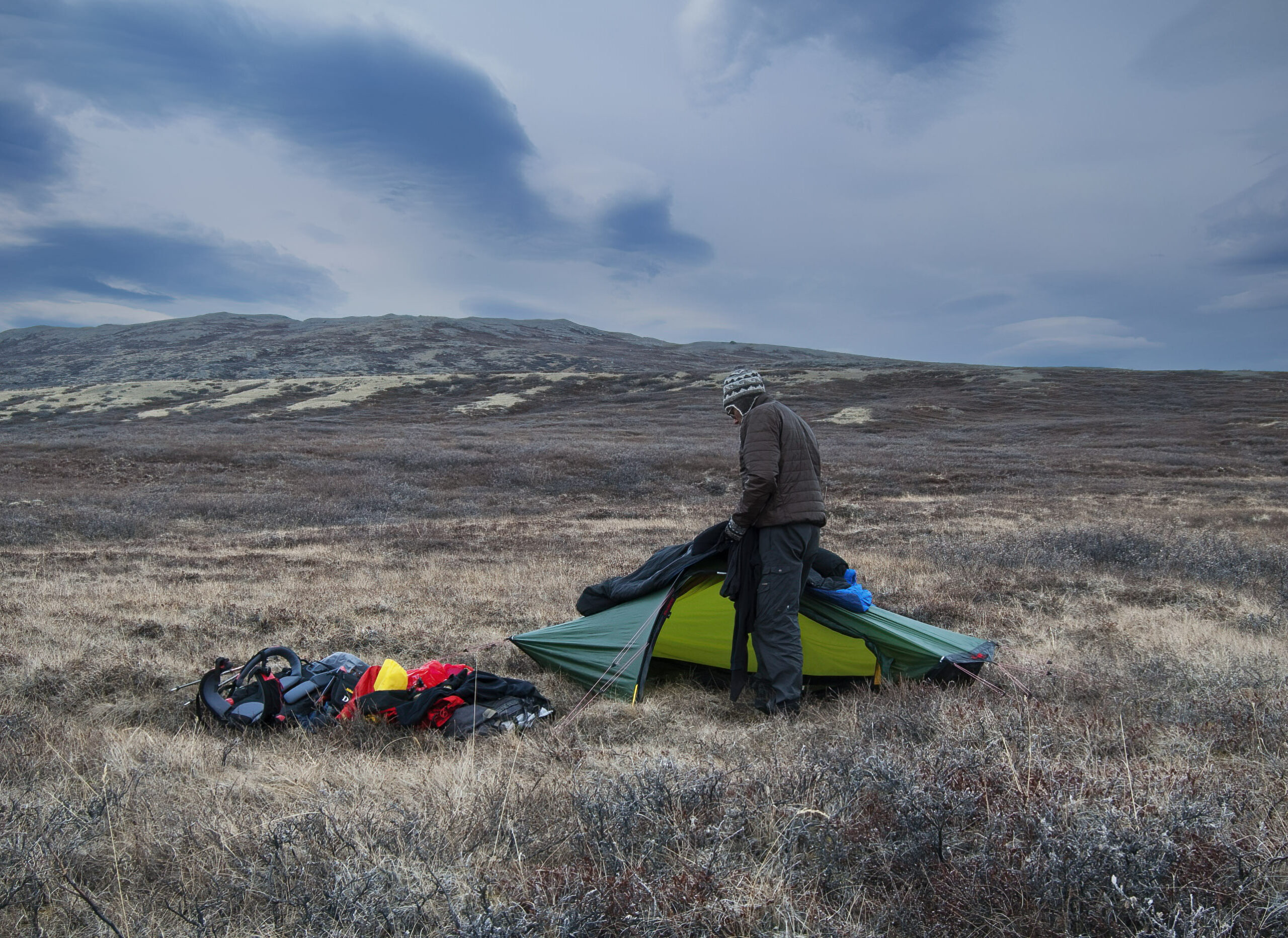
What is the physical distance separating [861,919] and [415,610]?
278 inches

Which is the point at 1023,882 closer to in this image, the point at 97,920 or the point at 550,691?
the point at 97,920

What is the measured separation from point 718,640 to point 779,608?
0.98 m

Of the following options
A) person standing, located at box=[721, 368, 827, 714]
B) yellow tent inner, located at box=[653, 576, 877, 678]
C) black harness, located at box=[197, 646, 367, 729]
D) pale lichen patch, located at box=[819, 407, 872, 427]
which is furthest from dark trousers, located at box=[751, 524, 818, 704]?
pale lichen patch, located at box=[819, 407, 872, 427]

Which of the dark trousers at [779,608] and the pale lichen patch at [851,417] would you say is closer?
the dark trousers at [779,608]

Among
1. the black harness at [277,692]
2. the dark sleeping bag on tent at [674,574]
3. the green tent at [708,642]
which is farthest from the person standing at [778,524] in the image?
the black harness at [277,692]

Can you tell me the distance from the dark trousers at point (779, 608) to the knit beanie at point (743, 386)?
40.5 inches

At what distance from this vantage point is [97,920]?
2389mm

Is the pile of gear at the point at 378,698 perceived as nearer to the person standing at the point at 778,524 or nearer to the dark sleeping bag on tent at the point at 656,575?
the dark sleeping bag on tent at the point at 656,575

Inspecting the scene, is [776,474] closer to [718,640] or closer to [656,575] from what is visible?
[656,575]

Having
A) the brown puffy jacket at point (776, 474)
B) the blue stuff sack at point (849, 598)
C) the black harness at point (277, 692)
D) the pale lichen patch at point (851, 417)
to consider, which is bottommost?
the black harness at point (277, 692)

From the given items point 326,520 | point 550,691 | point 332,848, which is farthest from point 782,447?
point 326,520

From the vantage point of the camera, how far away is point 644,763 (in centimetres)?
342

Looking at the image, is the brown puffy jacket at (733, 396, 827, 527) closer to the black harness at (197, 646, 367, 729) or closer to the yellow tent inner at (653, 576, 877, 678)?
the yellow tent inner at (653, 576, 877, 678)

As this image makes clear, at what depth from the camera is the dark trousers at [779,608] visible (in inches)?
205
